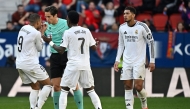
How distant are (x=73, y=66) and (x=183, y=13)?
10497 millimetres

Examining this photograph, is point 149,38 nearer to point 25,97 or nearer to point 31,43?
point 31,43

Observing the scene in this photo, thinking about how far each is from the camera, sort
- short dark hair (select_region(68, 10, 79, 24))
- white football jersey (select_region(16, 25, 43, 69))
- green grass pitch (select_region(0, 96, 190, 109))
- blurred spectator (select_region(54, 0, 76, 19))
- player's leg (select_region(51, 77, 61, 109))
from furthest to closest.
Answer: blurred spectator (select_region(54, 0, 76, 19)), green grass pitch (select_region(0, 96, 190, 109)), player's leg (select_region(51, 77, 61, 109)), white football jersey (select_region(16, 25, 43, 69)), short dark hair (select_region(68, 10, 79, 24))

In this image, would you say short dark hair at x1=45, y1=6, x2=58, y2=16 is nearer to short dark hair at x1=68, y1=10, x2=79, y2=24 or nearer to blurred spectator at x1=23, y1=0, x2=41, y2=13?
short dark hair at x1=68, y1=10, x2=79, y2=24

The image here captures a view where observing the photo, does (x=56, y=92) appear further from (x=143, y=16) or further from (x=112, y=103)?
(x=143, y=16)

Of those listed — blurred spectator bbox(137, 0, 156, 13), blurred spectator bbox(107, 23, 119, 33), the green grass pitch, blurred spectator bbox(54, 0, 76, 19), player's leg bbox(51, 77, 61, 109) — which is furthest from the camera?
blurred spectator bbox(137, 0, 156, 13)

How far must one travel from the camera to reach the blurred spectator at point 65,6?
22250mm

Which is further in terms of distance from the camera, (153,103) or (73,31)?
(153,103)

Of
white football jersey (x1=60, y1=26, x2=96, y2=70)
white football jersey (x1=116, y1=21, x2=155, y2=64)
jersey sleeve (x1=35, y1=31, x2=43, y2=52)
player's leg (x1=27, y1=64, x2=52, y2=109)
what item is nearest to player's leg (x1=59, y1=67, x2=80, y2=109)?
white football jersey (x1=60, y1=26, x2=96, y2=70)

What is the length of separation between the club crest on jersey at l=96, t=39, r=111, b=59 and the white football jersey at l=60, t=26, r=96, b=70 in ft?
27.7

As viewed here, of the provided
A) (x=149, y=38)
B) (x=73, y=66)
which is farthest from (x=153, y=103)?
(x=73, y=66)

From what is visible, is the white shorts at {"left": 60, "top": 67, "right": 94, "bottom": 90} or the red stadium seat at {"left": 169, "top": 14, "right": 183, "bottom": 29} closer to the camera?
the white shorts at {"left": 60, "top": 67, "right": 94, "bottom": 90}

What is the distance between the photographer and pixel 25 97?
18.9m

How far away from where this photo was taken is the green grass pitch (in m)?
15.4

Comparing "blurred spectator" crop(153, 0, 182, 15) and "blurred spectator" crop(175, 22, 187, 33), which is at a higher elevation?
"blurred spectator" crop(153, 0, 182, 15)
